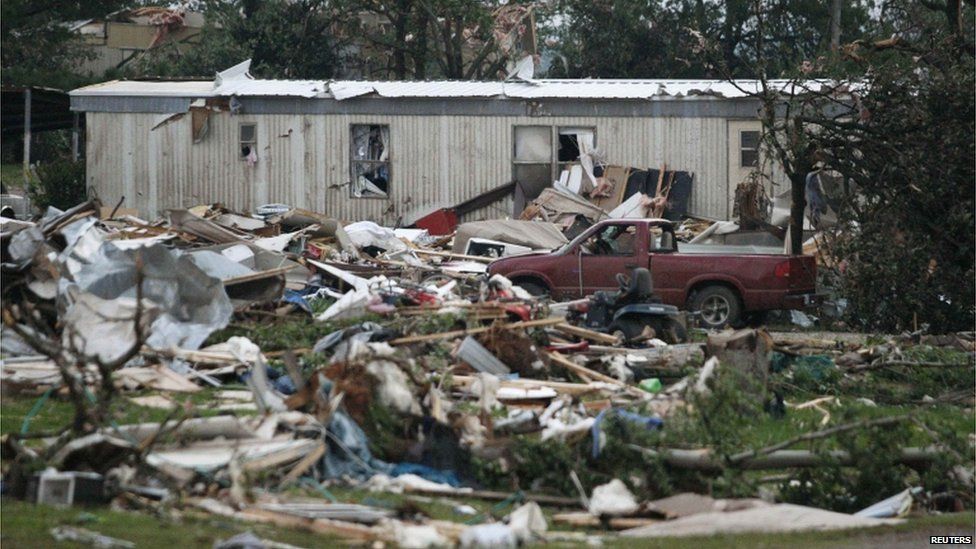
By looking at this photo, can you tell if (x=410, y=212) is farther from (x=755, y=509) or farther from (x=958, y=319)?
(x=755, y=509)

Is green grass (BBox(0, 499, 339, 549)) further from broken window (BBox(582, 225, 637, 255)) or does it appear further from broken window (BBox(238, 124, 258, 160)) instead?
broken window (BBox(238, 124, 258, 160))

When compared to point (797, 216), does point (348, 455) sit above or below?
below

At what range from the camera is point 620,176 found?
27688mm

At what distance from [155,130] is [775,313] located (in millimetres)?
16111

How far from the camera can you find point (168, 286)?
48.3 ft

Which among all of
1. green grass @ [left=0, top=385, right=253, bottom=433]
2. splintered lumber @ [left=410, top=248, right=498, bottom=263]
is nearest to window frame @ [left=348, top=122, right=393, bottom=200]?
splintered lumber @ [left=410, top=248, right=498, bottom=263]

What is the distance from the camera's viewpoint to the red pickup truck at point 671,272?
19422mm

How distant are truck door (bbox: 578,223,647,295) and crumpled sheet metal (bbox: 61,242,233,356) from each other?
6724mm

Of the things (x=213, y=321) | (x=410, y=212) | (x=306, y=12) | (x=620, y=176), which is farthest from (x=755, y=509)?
(x=306, y=12)

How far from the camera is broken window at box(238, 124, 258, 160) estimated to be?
99.5 feet

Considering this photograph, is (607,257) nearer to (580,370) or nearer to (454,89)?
(580,370)

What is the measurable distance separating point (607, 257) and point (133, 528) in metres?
12.9

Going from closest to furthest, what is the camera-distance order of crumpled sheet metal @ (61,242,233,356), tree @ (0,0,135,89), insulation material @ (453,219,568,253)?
crumpled sheet metal @ (61,242,233,356) < insulation material @ (453,219,568,253) < tree @ (0,0,135,89)

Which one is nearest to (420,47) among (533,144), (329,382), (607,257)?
(533,144)
